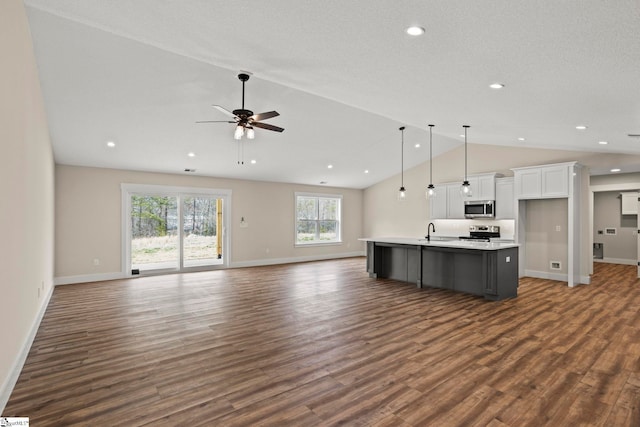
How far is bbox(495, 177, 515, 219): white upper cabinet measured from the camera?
7602 mm

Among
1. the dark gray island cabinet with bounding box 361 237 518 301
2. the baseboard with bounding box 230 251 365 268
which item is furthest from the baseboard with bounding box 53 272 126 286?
the dark gray island cabinet with bounding box 361 237 518 301

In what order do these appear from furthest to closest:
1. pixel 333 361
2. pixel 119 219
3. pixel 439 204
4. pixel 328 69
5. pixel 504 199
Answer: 1. pixel 439 204
2. pixel 504 199
3. pixel 119 219
4. pixel 328 69
5. pixel 333 361

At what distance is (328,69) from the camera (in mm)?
3408

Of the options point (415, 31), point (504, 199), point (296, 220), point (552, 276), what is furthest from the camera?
point (296, 220)

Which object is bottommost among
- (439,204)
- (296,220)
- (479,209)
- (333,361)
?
Result: (333,361)

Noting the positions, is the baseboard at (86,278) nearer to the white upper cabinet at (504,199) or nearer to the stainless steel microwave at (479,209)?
the stainless steel microwave at (479,209)

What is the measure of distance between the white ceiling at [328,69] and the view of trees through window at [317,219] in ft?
12.6

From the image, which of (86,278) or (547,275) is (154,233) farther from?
(547,275)

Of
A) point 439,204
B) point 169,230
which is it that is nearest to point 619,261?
point 439,204

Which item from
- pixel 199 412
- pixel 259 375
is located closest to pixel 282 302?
pixel 259 375

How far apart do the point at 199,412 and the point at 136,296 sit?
4117mm

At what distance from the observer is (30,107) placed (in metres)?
3.42

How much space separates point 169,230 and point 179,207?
601mm

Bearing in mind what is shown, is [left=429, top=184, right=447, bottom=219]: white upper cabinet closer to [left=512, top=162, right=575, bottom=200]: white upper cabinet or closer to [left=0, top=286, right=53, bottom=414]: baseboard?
[left=512, top=162, right=575, bottom=200]: white upper cabinet
